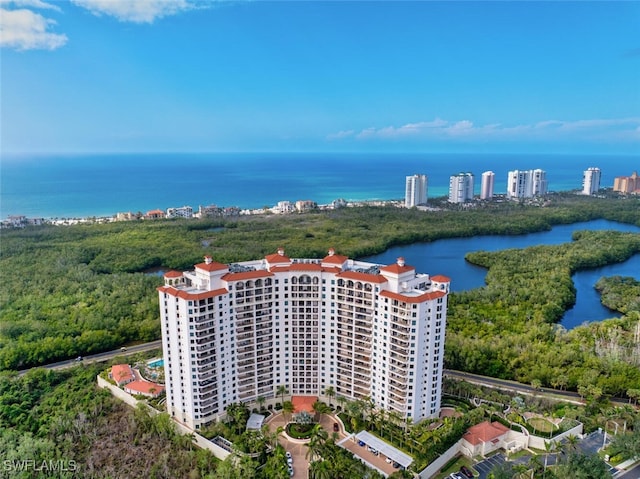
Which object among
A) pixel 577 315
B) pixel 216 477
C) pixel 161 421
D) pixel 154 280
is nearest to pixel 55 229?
pixel 154 280

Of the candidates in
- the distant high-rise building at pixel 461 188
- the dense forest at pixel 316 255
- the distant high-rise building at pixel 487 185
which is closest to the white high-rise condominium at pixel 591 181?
the dense forest at pixel 316 255

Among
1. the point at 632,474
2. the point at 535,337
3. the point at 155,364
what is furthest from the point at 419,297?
the point at 155,364

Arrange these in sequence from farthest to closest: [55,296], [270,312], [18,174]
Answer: [18,174] < [55,296] < [270,312]

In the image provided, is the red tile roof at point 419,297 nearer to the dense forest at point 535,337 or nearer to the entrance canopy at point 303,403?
the entrance canopy at point 303,403

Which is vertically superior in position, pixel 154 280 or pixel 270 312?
pixel 270 312

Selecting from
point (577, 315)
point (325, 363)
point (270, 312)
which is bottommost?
point (577, 315)

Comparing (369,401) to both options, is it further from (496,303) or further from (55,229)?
(55,229)

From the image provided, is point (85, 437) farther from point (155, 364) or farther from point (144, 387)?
point (155, 364)
